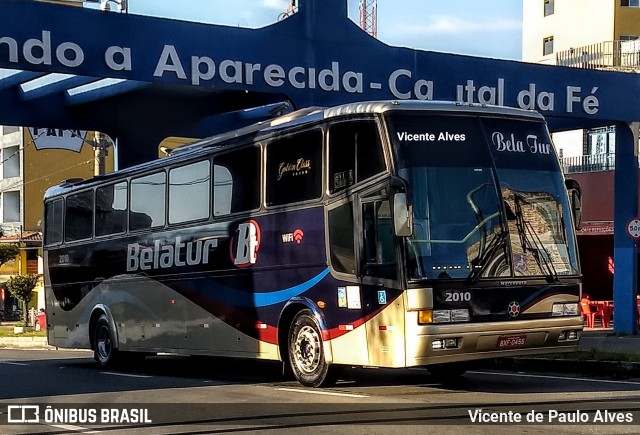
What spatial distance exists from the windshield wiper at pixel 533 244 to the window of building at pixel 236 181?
13.1 feet

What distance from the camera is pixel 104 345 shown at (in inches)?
798

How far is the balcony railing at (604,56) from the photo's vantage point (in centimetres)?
4009

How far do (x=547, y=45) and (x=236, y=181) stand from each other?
37.0 meters

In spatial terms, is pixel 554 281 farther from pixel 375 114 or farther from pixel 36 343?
pixel 36 343

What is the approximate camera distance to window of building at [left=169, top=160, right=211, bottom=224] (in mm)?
16281

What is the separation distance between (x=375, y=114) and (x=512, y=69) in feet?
30.4

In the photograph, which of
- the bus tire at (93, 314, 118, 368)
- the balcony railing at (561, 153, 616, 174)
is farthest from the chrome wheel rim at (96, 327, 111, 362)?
the balcony railing at (561, 153, 616, 174)

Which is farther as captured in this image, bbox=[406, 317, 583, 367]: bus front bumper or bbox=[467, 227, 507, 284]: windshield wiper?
bbox=[467, 227, 507, 284]: windshield wiper

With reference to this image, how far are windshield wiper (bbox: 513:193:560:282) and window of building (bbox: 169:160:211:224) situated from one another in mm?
5362

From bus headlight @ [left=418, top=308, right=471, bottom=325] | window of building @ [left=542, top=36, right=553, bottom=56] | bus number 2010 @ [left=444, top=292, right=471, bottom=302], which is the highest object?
window of building @ [left=542, top=36, right=553, bottom=56]

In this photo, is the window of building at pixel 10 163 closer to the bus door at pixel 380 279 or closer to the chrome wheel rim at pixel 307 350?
the chrome wheel rim at pixel 307 350

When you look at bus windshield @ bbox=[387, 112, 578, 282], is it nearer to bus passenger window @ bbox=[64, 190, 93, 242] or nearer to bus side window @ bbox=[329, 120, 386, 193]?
bus side window @ bbox=[329, 120, 386, 193]

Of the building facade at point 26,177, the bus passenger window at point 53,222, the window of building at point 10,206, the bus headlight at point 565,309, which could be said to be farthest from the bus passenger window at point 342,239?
the window of building at point 10,206

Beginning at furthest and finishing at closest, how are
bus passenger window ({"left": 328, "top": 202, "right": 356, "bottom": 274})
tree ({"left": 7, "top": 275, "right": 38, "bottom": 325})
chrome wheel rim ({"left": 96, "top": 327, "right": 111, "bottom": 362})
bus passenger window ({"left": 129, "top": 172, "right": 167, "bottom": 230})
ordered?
tree ({"left": 7, "top": 275, "right": 38, "bottom": 325})
chrome wheel rim ({"left": 96, "top": 327, "right": 111, "bottom": 362})
bus passenger window ({"left": 129, "top": 172, "right": 167, "bottom": 230})
bus passenger window ({"left": 328, "top": 202, "right": 356, "bottom": 274})
